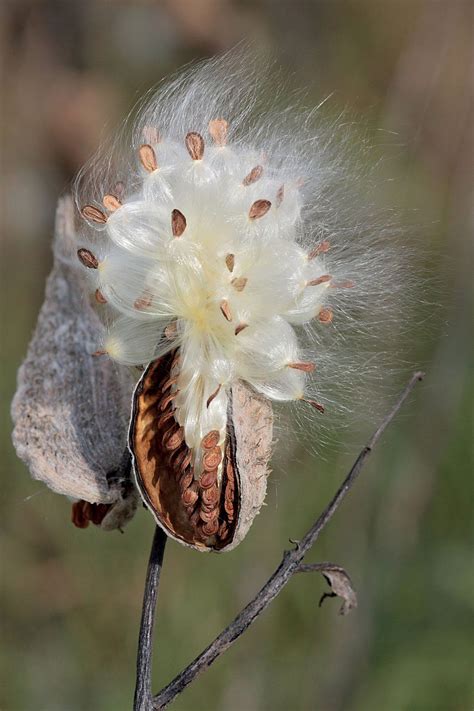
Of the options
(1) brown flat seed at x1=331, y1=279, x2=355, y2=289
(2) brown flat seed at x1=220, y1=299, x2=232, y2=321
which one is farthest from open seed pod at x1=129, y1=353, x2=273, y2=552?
(1) brown flat seed at x1=331, y1=279, x2=355, y2=289

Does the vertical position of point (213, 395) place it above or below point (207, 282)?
below

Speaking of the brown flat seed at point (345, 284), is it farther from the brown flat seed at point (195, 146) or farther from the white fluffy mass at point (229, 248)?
the brown flat seed at point (195, 146)

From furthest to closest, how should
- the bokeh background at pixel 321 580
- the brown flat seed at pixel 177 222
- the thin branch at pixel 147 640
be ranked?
the bokeh background at pixel 321 580 < the brown flat seed at pixel 177 222 < the thin branch at pixel 147 640

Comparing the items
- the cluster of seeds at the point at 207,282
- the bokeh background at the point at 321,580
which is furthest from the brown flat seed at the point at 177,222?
the bokeh background at the point at 321,580

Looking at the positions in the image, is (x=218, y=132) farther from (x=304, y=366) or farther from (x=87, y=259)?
(x=304, y=366)

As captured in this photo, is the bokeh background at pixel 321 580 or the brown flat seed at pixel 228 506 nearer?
the brown flat seed at pixel 228 506

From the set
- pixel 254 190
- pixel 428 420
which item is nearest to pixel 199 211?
pixel 254 190

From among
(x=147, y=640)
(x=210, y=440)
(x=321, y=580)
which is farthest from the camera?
(x=321, y=580)

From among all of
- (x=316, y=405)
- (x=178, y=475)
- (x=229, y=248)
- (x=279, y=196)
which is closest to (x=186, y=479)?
(x=178, y=475)

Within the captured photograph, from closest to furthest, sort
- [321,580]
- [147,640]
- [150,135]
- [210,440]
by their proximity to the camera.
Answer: [147,640] → [210,440] → [150,135] → [321,580]
